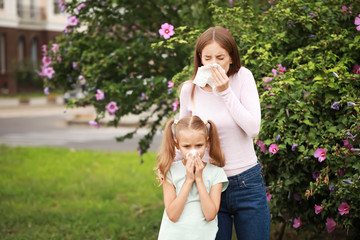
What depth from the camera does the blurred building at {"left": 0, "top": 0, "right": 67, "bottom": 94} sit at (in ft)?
108

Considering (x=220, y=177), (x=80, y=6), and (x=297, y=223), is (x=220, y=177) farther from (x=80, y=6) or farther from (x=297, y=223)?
(x=80, y=6)

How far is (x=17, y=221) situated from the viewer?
544cm

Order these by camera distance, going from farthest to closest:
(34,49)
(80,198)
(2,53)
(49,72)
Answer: (34,49) → (2,53) → (80,198) → (49,72)

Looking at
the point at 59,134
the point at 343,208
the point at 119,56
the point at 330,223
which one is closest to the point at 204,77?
the point at 343,208

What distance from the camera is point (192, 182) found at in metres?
2.26

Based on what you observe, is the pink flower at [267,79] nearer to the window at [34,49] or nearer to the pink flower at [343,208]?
the pink flower at [343,208]

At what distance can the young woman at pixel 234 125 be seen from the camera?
2367 mm

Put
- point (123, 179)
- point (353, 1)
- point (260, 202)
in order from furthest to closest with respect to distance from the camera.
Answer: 1. point (123, 179)
2. point (353, 1)
3. point (260, 202)

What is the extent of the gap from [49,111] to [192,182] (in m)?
22.1

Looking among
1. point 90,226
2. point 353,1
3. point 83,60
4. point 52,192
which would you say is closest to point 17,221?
point 90,226

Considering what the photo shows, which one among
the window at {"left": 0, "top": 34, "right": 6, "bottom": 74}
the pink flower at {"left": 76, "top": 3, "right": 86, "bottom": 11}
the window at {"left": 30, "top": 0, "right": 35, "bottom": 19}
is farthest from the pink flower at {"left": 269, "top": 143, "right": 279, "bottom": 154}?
the window at {"left": 30, "top": 0, "right": 35, "bottom": 19}

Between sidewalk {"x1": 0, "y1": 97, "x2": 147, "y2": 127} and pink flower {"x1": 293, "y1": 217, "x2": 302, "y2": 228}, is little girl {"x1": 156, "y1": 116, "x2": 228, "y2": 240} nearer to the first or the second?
pink flower {"x1": 293, "y1": 217, "x2": 302, "y2": 228}

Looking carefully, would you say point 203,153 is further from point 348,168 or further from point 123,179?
point 123,179

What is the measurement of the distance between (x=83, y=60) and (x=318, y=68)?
8.66 ft
